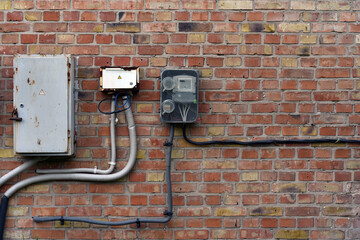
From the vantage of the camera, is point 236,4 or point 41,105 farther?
point 236,4

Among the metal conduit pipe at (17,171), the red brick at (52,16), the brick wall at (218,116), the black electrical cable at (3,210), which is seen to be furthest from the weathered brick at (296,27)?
A: the black electrical cable at (3,210)

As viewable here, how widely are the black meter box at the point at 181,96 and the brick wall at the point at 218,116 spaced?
11 centimetres

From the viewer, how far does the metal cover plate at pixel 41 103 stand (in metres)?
2.26

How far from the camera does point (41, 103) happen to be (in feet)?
7.46

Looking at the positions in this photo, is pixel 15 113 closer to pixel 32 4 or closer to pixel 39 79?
pixel 39 79

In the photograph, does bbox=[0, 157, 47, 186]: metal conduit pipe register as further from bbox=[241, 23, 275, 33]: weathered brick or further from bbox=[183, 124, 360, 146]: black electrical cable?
bbox=[241, 23, 275, 33]: weathered brick

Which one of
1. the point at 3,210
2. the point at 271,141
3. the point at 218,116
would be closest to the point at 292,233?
the point at 271,141

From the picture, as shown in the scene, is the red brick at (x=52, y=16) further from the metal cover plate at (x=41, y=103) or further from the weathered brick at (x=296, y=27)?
the weathered brick at (x=296, y=27)

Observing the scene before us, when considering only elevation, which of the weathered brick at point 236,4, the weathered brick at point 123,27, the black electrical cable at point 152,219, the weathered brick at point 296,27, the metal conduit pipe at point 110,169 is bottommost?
the black electrical cable at point 152,219

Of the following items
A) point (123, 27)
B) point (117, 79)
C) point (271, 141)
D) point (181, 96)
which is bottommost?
point (271, 141)

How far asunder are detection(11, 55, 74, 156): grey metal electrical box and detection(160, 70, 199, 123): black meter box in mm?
627

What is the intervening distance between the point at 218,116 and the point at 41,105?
1160 mm

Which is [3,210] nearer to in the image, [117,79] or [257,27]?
[117,79]

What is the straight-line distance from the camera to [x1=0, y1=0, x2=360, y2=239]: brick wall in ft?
7.95
